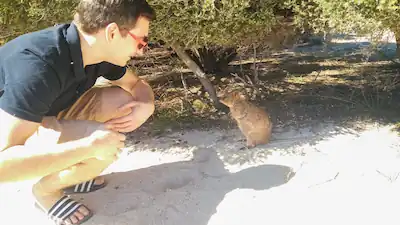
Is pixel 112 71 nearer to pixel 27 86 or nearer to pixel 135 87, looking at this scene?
pixel 135 87

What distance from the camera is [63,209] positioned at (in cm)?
255

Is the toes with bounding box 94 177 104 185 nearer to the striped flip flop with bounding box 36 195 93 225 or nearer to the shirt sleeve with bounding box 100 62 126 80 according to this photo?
the striped flip flop with bounding box 36 195 93 225

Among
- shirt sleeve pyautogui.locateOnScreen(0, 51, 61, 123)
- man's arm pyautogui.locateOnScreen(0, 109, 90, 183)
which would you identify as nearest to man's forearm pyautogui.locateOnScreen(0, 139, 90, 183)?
man's arm pyautogui.locateOnScreen(0, 109, 90, 183)

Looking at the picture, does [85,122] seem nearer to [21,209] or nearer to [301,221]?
[21,209]

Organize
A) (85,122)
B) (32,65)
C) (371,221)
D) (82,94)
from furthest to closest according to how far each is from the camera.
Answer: (82,94) < (85,122) < (371,221) < (32,65)

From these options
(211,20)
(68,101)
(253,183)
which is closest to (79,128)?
(68,101)

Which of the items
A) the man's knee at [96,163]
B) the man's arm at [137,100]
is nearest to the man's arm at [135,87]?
the man's arm at [137,100]

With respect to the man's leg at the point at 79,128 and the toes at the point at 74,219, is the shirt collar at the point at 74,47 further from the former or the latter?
the toes at the point at 74,219

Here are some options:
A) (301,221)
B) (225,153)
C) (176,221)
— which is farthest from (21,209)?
(301,221)

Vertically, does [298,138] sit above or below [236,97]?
below

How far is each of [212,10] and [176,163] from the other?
3.92 ft

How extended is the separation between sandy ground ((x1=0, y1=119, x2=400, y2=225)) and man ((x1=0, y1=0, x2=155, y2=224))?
0.88 feet

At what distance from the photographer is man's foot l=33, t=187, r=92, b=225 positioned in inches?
99.6

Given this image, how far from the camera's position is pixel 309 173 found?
2.79m
